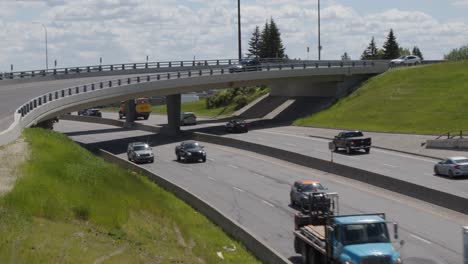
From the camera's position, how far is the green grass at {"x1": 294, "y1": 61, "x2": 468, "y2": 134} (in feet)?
228

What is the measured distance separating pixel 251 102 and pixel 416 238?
261ft

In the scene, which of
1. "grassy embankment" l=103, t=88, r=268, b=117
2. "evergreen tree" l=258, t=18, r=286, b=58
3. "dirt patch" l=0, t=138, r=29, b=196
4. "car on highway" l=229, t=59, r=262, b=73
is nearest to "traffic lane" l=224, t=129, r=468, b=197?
"car on highway" l=229, t=59, r=262, b=73

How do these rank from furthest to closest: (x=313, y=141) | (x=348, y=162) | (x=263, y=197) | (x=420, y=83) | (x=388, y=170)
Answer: (x=420, y=83) < (x=313, y=141) < (x=348, y=162) < (x=388, y=170) < (x=263, y=197)

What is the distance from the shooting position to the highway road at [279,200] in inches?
1067

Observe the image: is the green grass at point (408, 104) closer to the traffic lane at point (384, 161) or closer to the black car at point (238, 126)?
the black car at point (238, 126)

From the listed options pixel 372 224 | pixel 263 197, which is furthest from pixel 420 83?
pixel 372 224

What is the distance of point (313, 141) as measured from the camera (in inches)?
2638

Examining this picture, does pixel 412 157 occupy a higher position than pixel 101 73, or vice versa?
pixel 101 73

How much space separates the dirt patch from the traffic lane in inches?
801

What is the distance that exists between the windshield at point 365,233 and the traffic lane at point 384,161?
17.5 metres

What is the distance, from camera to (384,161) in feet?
168

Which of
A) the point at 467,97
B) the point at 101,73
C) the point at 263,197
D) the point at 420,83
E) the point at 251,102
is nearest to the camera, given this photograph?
the point at 263,197

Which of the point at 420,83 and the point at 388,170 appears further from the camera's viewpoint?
the point at 420,83

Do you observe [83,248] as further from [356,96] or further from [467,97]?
[356,96]
